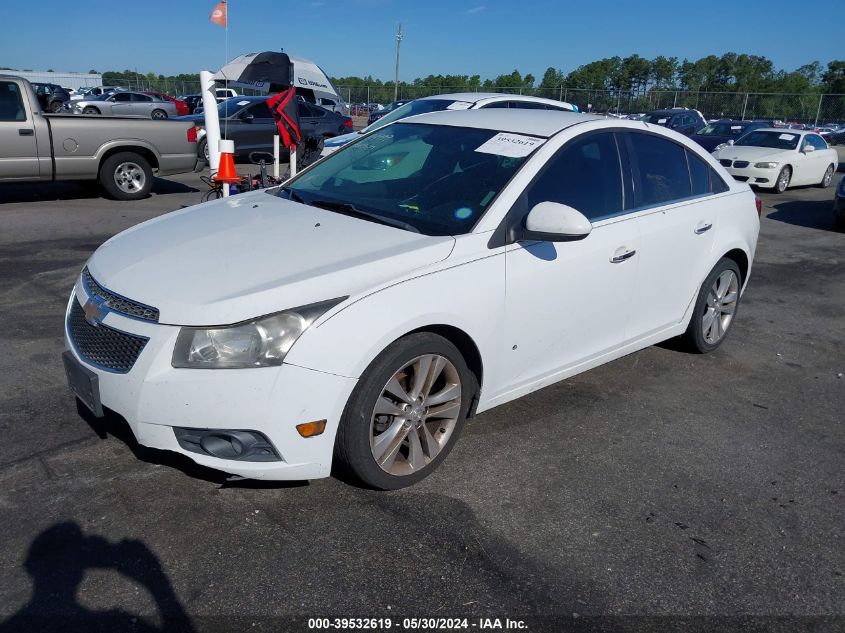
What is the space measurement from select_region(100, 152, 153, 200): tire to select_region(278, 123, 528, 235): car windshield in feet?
24.6

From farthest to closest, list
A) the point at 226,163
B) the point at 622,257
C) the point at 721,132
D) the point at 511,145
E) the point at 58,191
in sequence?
the point at 721,132 → the point at 58,191 → the point at 226,163 → the point at 622,257 → the point at 511,145

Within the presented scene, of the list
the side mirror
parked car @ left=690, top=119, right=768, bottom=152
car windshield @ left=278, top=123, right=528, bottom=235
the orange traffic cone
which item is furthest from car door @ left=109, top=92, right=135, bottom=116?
the side mirror

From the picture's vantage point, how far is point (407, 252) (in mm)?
3184

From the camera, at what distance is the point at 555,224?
11.1 ft

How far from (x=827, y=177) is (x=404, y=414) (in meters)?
18.1

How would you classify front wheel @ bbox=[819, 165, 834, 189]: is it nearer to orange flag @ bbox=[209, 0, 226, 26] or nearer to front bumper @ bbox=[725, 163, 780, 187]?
front bumper @ bbox=[725, 163, 780, 187]

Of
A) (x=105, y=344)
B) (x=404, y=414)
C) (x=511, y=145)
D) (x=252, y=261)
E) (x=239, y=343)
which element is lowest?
(x=404, y=414)

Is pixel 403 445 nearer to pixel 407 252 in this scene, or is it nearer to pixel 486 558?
pixel 486 558

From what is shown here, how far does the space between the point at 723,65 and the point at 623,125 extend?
94117 mm

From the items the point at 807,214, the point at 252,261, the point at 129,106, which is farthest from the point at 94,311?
the point at 129,106

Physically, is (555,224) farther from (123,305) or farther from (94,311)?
(94,311)

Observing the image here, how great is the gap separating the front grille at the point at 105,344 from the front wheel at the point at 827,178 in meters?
18.5

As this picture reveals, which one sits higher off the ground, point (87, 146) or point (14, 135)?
point (14, 135)

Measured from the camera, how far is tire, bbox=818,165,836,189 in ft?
57.4
